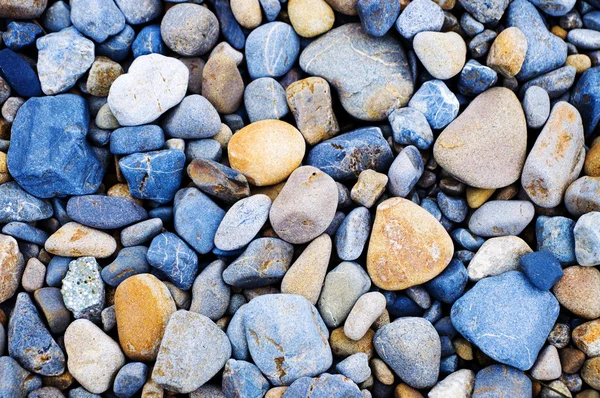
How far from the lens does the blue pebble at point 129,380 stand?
77.2 inches

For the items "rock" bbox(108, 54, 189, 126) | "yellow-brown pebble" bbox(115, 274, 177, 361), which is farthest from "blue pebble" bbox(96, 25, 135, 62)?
"yellow-brown pebble" bbox(115, 274, 177, 361)

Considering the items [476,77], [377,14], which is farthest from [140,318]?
[476,77]

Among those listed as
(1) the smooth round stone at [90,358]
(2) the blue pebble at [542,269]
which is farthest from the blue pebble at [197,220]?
(2) the blue pebble at [542,269]

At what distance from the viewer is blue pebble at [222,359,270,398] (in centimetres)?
195

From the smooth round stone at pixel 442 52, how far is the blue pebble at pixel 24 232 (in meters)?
1.76

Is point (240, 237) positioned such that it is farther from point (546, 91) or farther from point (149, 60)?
point (546, 91)

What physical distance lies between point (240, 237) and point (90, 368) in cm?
75

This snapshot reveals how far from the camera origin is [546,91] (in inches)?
89.1

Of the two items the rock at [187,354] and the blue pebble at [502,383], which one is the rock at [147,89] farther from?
the blue pebble at [502,383]

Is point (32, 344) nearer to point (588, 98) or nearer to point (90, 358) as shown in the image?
point (90, 358)

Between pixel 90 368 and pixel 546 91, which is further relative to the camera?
pixel 546 91

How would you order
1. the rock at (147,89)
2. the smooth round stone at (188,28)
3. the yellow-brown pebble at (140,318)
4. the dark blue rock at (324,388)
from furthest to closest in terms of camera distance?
the smooth round stone at (188,28), the rock at (147,89), the yellow-brown pebble at (140,318), the dark blue rock at (324,388)

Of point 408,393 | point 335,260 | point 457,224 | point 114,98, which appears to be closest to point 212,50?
point 114,98

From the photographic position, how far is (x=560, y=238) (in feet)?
6.89
